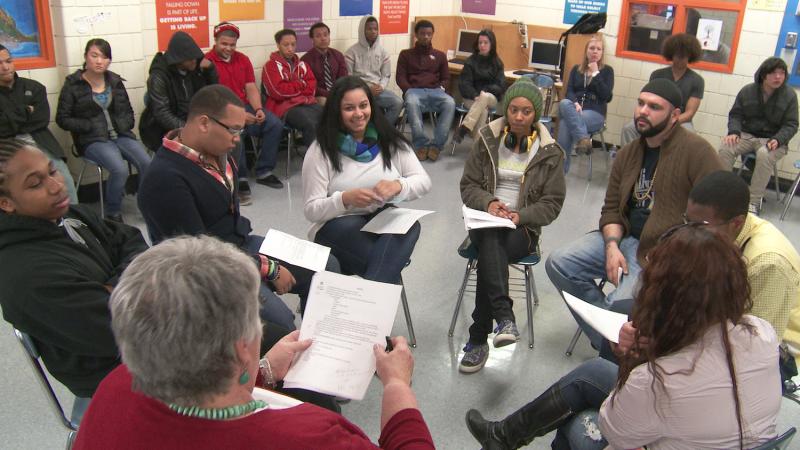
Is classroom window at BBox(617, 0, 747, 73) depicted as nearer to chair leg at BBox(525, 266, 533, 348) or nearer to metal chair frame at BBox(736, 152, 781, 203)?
metal chair frame at BBox(736, 152, 781, 203)

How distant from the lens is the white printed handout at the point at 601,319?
81.4 inches

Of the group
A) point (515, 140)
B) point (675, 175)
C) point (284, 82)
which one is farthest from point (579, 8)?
point (675, 175)

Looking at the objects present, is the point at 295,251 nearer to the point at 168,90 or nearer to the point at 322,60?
the point at 168,90

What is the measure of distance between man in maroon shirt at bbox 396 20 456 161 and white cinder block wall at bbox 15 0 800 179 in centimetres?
45

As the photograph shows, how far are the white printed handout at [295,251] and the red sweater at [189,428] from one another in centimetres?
135

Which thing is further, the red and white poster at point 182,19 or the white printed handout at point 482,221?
the red and white poster at point 182,19

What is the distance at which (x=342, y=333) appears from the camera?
1.68m

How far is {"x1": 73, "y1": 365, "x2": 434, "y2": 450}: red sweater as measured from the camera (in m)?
1.02

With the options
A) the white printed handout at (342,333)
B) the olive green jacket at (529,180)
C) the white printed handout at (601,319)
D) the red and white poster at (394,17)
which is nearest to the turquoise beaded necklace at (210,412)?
the white printed handout at (342,333)

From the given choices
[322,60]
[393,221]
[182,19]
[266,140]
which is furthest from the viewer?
[322,60]

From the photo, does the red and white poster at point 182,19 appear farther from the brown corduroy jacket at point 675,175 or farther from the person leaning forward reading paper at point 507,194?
the brown corduroy jacket at point 675,175

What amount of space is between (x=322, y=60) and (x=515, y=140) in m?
3.14

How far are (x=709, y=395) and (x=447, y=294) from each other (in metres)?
2.18

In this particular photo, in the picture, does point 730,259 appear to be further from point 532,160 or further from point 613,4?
point 613,4
